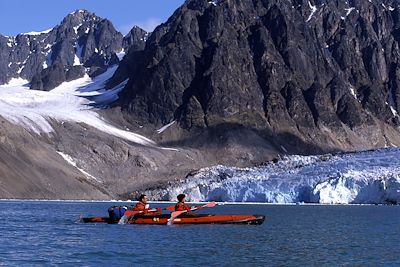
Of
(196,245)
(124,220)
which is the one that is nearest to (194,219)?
(124,220)

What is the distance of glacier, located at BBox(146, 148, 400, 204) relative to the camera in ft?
491

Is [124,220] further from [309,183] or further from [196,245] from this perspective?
[309,183]

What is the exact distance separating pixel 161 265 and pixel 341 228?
36.9 meters

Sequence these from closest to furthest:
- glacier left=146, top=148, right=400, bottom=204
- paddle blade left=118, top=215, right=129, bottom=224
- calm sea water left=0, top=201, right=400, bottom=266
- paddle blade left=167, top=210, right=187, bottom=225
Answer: calm sea water left=0, top=201, right=400, bottom=266, paddle blade left=167, top=210, right=187, bottom=225, paddle blade left=118, top=215, right=129, bottom=224, glacier left=146, top=148, right=400, bottom=204

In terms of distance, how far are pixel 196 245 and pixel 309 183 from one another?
104 m

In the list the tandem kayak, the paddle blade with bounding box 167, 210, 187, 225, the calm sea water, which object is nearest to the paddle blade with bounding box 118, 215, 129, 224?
the tandem kayak

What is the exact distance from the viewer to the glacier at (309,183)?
150 m

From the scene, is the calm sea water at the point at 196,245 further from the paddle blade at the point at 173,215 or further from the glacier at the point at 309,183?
the glacier at the point at 309,183

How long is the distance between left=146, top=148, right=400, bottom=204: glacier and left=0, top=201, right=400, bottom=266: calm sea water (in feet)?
219

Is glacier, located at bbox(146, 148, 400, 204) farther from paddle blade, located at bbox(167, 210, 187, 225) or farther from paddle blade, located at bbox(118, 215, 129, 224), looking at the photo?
paddle blade, located at bbox(118, 215, 129, 224)

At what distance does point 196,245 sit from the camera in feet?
187

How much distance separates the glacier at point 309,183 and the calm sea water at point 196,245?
2631 inches

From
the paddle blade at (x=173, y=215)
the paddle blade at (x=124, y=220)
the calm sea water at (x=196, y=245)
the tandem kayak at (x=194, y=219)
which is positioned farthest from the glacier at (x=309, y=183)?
the paddle blade at (x=124, y=220)

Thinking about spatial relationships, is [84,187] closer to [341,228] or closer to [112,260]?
[341,228]
